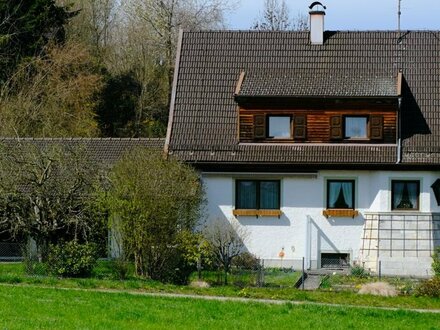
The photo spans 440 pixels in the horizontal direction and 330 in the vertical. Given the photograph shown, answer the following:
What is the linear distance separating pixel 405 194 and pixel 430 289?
9.14 metres

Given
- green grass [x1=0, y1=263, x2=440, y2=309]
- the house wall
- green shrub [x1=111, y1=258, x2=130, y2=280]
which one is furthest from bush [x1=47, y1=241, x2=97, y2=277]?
the house wall

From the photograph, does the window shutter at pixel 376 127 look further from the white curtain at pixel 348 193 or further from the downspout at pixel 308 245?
the downspout at pixel 308 245

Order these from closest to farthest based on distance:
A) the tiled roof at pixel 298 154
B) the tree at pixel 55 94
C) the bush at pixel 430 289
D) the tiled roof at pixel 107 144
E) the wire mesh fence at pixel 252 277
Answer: the bush at pixel 430 289 < the wire mesh fence at pixel 252 277 < the tiled roof at pixel 298 154 < the tiled roof at pixel 107 144 < the tree at pixel 55 94

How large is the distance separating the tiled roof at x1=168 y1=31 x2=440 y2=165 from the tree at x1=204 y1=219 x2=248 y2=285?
216 centimetres

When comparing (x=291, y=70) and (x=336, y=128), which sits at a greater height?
(x=291, y=70)

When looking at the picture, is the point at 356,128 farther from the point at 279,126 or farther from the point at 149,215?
the point at 149,215

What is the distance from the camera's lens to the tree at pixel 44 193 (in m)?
29.4

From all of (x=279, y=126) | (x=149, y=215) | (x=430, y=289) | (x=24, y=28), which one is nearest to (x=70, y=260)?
(x=149, y=215)

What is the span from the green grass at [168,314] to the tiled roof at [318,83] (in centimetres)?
1333

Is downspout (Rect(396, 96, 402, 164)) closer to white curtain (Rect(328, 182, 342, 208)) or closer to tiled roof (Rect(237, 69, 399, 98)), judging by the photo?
tiled roof (Rect(237, 69, 399, 98))

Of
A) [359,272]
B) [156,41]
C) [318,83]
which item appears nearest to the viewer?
[359,272]

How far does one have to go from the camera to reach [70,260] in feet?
90.9

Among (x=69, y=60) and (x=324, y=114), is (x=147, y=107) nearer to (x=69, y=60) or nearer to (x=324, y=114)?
(x=69, y=60)

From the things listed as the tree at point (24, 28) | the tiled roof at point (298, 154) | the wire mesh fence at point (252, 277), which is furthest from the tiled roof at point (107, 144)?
the tree at point (24, 28)
